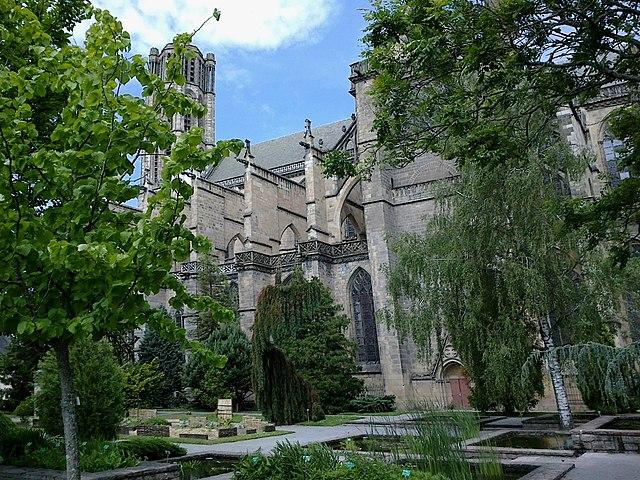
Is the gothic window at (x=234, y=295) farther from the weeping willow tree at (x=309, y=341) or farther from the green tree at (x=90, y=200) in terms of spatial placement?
the green tree at (x=90, y=200)

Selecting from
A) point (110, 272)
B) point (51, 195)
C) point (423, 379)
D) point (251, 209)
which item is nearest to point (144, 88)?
point (51, 195)

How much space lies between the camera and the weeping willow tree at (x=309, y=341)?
18.2 m

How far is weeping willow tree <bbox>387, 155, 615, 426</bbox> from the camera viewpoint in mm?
12703

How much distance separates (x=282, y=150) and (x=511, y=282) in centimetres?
3545

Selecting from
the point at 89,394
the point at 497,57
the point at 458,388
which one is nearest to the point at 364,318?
the point at 458,388

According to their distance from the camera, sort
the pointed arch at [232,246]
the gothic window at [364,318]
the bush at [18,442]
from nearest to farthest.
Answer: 1. the bush at [18,442]
2. the gothic window at [364,318]
3. the pointed arch at [232,246]

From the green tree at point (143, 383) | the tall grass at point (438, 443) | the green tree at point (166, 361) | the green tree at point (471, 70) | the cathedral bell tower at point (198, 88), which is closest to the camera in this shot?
the tall grass at point (438, 443)

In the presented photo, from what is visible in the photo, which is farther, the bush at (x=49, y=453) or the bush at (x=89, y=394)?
the bush at (x=89, y=394)

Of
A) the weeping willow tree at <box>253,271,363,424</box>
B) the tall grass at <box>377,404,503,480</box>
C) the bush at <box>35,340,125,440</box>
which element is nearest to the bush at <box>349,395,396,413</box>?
the weeping willow tree at <box>253,271,363,424</box>

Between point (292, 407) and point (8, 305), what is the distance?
1472cm

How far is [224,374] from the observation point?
24609 mm

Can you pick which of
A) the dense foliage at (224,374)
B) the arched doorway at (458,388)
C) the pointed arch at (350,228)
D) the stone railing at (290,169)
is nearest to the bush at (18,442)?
the dense foliage at (224,374)

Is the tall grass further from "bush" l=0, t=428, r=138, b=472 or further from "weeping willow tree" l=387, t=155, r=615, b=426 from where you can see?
"weeping willow tree" l=387, t=155, r=615, b=426

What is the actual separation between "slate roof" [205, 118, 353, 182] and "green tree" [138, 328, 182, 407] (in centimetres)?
1847
